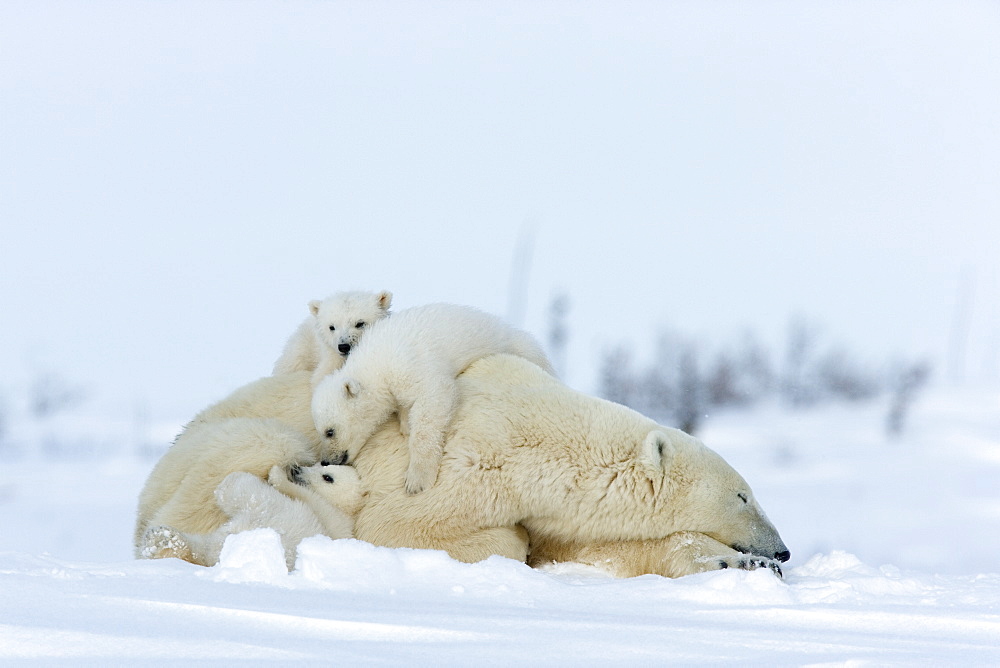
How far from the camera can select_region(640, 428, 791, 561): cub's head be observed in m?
4.81

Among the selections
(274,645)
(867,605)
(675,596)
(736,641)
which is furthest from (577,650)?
(867,605)

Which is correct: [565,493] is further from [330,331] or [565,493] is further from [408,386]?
[330,331]

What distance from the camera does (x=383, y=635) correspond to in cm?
269

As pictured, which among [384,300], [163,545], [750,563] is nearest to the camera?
[163,545]

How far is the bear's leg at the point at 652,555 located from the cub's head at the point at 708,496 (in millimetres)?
73

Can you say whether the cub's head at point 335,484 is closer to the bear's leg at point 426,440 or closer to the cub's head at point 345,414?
the cub's head at point 345,414

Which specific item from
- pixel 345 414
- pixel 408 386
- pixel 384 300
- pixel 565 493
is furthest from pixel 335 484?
Answer: pixel 384 300

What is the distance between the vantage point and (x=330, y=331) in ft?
18.8

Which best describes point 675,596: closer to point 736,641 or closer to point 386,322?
point 736,641

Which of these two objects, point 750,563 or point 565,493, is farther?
point 565,493

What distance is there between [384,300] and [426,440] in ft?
5.56

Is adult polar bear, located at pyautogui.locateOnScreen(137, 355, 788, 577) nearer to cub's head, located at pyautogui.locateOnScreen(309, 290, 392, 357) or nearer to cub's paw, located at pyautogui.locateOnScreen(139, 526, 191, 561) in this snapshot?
cub's paw, located at pyautogui.locateOnScreen(139, 526, 191, 561)

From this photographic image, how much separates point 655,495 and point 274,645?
262 cm

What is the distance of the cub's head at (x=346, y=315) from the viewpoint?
5609 mm
